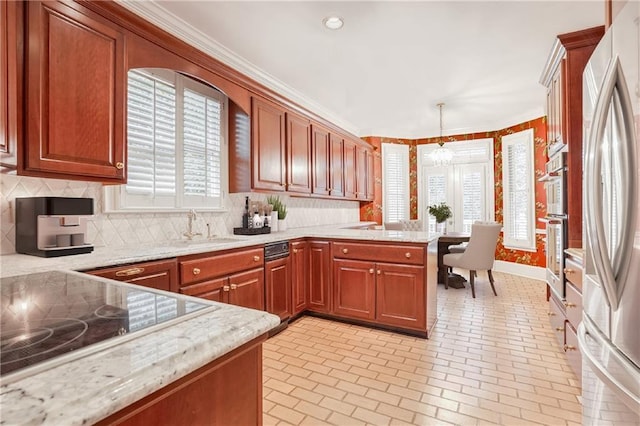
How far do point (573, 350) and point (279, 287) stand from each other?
7.64 ft

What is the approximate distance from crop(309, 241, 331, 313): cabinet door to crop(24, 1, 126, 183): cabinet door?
1.95 meters

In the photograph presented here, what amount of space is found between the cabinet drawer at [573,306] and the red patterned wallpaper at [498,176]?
3.46m

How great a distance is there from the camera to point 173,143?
2939 millimetres

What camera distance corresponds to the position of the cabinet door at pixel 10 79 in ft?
5.35

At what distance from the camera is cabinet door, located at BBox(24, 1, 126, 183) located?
5.80ft

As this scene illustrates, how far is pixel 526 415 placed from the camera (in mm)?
1871

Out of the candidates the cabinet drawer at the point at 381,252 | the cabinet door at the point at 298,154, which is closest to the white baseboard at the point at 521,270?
the cabinet drawer at the point at 381,252

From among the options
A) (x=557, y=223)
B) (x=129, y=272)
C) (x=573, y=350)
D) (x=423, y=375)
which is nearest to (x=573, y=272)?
(x=573, y=350)

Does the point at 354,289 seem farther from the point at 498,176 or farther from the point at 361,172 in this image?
the point at 498,176

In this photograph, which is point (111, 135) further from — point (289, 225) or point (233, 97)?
point (289, 225)

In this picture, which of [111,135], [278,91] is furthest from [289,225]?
[111,135]

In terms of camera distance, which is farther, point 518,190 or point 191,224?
point 518,190

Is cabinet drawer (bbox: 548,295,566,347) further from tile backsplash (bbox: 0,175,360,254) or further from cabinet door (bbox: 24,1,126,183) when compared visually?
cabinet door (bbox: 24,1,126,183)

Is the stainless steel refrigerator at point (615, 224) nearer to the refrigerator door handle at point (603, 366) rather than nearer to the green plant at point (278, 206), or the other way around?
the refrigerator door handle at point (603, 366)
